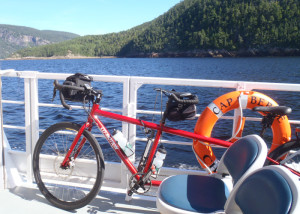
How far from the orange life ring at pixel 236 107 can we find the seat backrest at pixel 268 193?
2.77 feet

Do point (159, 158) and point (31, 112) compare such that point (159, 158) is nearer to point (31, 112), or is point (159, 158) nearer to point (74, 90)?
point (74, 90)

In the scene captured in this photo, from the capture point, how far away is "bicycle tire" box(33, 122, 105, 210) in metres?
1.90

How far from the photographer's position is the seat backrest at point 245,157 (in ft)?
3.86

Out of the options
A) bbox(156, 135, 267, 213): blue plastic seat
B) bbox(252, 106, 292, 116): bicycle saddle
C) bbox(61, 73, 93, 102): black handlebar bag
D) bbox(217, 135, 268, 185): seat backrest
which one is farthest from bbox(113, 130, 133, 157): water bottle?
bbox(252, 106, 292, 116): bicycle saddle

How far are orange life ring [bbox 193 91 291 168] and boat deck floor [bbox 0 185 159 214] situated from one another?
1.55 feet

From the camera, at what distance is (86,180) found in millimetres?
2316

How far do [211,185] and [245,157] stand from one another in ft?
1.00

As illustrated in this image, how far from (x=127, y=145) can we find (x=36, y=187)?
0.82 meters

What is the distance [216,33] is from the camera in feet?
228

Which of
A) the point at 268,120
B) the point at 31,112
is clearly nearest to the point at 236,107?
the point at 268,120

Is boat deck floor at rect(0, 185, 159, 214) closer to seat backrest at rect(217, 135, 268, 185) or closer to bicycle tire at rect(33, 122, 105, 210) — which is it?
bicycle tire at rect(33, 122, 105, 210)

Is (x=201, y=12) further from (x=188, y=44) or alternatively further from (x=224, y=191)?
(x=224, y=191)

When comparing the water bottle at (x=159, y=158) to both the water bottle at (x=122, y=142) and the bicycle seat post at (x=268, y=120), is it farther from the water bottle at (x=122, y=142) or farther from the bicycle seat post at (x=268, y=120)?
the bicycle seat post at (x=268, y=120)

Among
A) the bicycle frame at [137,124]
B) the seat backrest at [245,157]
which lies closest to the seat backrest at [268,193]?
the seat backrest at [245,157]
